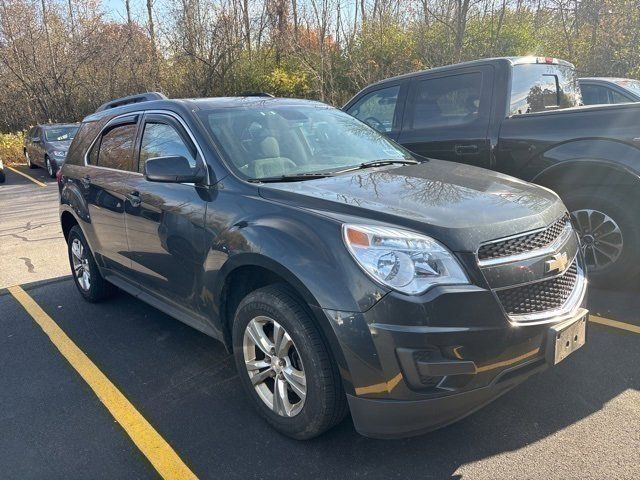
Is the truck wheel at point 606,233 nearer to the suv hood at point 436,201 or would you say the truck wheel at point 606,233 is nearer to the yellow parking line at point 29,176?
the suv hood at point 436,201

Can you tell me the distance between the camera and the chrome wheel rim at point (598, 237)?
4.25m

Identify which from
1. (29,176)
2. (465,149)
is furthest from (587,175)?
(29,176)

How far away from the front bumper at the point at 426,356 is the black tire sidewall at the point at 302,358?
6.9 inches

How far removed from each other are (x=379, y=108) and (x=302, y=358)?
401 centimetres

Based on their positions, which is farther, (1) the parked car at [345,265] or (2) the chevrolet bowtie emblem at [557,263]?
(2) the chevrolet bowtie emblem at [557,263]

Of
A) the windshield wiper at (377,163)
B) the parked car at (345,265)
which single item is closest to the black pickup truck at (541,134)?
the parked car at (345,265)

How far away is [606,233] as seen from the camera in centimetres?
429

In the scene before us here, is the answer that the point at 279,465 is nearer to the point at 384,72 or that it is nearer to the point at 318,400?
the point at 318,400

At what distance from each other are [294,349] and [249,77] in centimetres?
2009

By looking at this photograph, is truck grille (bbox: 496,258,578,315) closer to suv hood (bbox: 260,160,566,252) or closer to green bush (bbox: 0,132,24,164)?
suv hood (bbox: 260,160,566,252)

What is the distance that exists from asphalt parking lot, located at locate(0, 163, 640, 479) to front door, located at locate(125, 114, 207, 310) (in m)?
0.56

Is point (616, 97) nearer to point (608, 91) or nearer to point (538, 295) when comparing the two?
point (608, 91)

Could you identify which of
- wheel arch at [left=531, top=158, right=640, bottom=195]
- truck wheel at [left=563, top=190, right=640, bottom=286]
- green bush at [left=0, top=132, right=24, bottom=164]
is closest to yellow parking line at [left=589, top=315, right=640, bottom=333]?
truck wheel at [left=563, top=190, right=640, bottom=286]

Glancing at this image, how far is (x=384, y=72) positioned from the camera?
1850 cm
